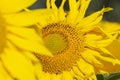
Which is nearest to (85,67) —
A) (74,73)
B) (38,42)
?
(74,73)

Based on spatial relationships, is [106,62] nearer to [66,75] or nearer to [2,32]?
[66,75]

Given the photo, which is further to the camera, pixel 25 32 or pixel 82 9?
pixel 82 9

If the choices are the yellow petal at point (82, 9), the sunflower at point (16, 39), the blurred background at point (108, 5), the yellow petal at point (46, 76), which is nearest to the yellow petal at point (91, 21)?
the yellow petal at point (82, 9)

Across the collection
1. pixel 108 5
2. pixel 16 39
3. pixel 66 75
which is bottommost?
pixel 108 5

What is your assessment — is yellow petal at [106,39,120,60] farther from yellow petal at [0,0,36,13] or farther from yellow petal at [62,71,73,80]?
yellow petal at [0,0,36,13]

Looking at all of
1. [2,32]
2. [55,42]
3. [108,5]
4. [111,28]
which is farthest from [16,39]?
[108,5]

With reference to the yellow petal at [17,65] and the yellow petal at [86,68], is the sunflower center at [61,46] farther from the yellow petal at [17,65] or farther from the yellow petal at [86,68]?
the yellow petal at [17,65]

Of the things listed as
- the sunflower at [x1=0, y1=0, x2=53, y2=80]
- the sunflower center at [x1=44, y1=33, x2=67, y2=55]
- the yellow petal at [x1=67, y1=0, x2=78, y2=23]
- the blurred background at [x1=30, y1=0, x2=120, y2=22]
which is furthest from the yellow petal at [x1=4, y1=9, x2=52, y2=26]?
the blurred background at [x1=30, y1=0, x2=120, y2=22]

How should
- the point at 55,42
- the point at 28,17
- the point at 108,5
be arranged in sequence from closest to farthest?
1. the point at 28,17
2. the point at 55,42
3. the point at 108,5
